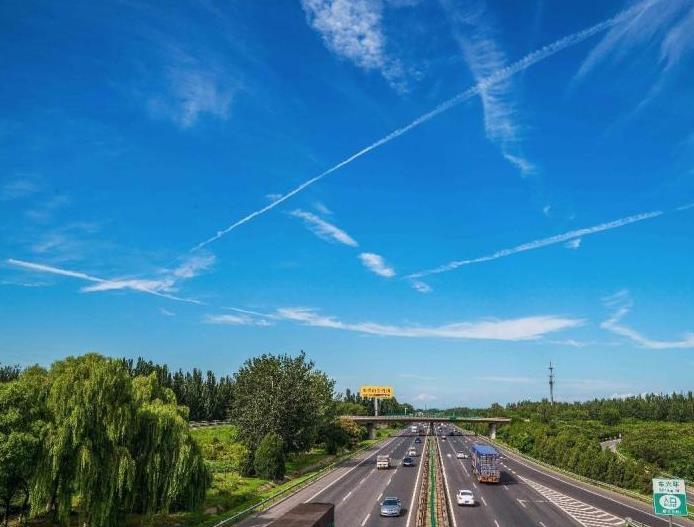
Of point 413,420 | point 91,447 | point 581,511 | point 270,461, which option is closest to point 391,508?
point 581,511

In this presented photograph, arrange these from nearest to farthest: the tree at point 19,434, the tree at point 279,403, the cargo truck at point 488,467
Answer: the tree at point 19,434, the cargo truck at point 488,467, the tree at point 279,403

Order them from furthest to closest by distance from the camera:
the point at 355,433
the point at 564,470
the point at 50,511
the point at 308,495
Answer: the point at 355,433
the point at 564,470
the point at 308,495
the point at 50,511

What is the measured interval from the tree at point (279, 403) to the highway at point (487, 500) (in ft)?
24.2

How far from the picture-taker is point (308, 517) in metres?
29.0

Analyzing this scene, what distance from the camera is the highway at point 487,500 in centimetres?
4409

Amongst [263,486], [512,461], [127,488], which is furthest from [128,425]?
[512,461]

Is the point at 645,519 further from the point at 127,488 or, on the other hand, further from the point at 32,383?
the point at 32,383

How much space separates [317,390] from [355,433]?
42.4 meters

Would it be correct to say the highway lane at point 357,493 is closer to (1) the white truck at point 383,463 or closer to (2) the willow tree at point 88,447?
(1) the white truck at point 383,463

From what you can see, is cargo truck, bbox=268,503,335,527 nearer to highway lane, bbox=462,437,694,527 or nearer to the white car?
highway lane, bbox=462,437,694,527

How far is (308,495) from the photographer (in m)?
56.2

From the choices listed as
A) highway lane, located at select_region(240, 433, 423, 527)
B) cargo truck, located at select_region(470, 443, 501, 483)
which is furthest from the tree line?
cargo truck, located at select_region(470, 443, 501, 483)

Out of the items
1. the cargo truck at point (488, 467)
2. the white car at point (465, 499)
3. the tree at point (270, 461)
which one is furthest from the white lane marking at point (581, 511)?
the tree at point (270, 461)

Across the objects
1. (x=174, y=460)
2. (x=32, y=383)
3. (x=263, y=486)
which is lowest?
(x=263, y=486)
